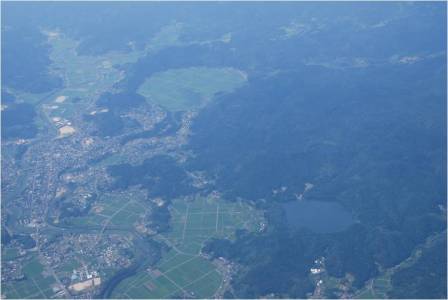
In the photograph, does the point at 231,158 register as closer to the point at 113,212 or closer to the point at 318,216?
the point at 318,216

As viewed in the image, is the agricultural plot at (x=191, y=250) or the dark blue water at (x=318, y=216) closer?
the agricultural plot at (x=191, y=250)

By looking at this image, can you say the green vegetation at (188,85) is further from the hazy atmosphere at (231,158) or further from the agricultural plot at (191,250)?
the agricultural plot at (191,250)

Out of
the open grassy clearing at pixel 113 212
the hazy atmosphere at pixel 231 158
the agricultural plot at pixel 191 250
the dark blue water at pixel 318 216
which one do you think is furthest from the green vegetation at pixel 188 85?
the dark blue water at pixel 318 216

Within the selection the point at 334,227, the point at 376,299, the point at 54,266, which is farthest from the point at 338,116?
the point at 54,266

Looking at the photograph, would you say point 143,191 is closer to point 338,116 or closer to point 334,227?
point 334,227

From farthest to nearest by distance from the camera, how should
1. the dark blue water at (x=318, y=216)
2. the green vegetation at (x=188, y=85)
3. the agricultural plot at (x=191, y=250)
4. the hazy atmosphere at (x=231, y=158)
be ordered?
the green vegetation at (x=188, y=85) < the dark blue water at (x=318, y=216) < the hazy atmosphere at (x=231, y=158) < the agricultural plot at (x=191, y=250)

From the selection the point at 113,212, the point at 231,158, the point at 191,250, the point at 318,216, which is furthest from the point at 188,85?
the point at 191,250
